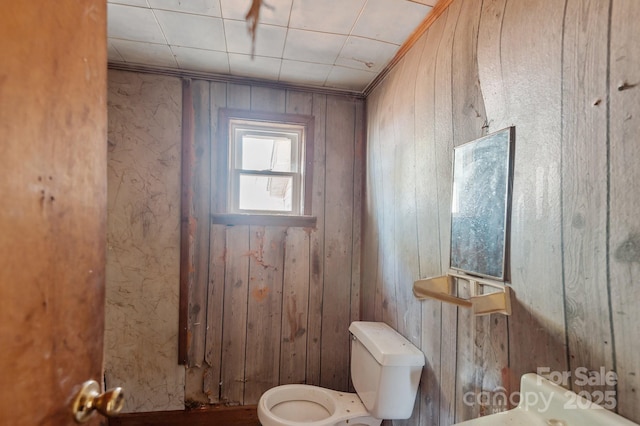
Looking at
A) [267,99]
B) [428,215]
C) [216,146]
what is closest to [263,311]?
[216,146]

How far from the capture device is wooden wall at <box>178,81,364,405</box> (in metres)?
1.97

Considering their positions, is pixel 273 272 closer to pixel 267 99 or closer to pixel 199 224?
pixel 199 224

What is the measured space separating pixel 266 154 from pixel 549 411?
6.18 feet

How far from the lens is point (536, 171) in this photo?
33.3 inches

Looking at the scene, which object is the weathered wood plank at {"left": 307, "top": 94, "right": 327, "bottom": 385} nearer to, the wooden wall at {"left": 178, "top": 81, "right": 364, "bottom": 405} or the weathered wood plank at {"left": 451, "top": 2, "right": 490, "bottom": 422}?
the wooden wall at {"left": 178, "top": 81, "right": 364, "bottom": 405}

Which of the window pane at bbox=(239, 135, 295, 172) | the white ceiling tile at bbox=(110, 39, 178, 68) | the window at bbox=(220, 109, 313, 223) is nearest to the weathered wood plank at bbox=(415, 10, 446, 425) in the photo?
the window at bbox=(220, 109, 313, 223)

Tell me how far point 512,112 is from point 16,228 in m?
1.15

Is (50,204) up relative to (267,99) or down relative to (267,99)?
down

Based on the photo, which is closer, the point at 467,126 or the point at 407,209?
the point at 467,126

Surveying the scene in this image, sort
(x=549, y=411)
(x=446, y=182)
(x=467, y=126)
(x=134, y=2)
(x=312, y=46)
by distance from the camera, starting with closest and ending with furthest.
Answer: (x=549, y=411) < (x=467, y=126) < (x=446, y=182) < (x=134, y=2) < (x=312, y=46)

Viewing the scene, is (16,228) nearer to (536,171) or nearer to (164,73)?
(536,171)

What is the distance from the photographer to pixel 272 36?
1561 mm

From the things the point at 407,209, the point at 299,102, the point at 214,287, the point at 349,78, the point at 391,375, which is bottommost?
the point at 391,375

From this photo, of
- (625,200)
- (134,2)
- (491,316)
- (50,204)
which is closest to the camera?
(50,204)
